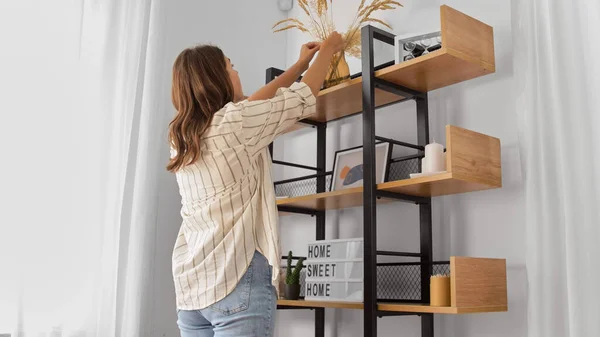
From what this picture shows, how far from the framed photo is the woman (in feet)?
2.14

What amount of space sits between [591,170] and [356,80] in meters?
0.84

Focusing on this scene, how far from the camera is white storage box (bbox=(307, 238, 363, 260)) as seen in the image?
2.06 m

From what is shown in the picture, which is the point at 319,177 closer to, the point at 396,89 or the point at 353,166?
the point at 353,166

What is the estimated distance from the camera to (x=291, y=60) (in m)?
3.00

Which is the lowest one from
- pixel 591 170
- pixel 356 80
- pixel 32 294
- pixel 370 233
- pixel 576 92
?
pixel 32 294

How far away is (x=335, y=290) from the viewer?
6.90ft

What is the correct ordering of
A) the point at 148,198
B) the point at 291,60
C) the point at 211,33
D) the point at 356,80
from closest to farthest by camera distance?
the point at 356,80 → the point at 148,198 → the point at 211,33 → the point at 291,60

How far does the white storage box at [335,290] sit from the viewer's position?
2.02m

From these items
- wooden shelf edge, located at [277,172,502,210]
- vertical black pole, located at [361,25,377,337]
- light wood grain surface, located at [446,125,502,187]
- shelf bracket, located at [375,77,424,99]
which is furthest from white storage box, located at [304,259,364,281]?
shelf bracket, located at [375,77,424,99]

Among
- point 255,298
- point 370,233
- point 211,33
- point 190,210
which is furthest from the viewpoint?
point 211,33

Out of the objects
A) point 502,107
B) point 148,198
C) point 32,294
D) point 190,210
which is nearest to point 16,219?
point 32,294

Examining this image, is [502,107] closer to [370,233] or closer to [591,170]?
[591,170]

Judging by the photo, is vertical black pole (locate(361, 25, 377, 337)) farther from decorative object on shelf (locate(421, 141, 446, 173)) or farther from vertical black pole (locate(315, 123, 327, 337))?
vertical black pole (locate(315, 123, 327, 337))

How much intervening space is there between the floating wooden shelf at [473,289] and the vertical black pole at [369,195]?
49 mm
